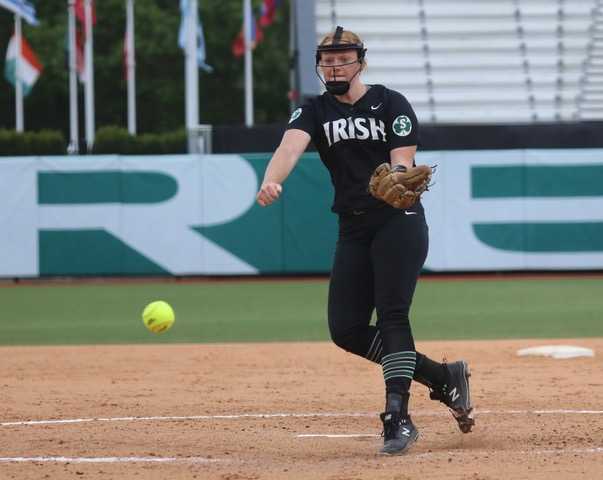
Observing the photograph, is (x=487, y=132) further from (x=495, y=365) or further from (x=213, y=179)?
(x=495, y=365)

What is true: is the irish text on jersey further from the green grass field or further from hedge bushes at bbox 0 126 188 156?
hedge bushes at bbox 0 126 188 156

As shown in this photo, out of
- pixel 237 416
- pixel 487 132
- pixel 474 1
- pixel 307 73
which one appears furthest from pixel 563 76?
pixel 237 416

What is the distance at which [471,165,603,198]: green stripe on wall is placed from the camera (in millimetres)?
18500

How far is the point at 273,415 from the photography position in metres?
7.80

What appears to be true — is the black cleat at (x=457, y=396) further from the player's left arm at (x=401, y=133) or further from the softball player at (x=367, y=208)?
the player's left arm at (x=401, y=133)

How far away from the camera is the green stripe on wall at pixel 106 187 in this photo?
18578 mm

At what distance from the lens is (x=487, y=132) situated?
755 inches

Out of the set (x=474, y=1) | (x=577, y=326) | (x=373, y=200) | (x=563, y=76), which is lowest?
(x=577, y=326)

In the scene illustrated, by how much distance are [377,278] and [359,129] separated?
72 cm

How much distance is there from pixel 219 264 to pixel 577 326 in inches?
265

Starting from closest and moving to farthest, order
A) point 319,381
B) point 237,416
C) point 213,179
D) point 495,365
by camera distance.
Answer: point 237,416, point 319,381, point 495,365, point 213,179

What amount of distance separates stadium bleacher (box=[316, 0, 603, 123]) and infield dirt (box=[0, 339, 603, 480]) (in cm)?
1496

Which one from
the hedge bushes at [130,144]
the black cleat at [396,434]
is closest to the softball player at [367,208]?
the black cleat at [396,434]

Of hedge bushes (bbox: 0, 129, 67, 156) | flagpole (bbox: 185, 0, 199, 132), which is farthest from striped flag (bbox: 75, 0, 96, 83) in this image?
hedge bushes (bbox: 0, 129, 67, 156)
